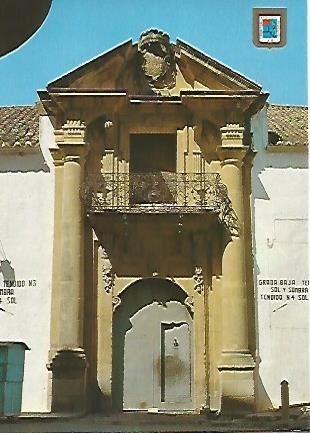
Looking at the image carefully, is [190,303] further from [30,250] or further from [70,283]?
[30,250]

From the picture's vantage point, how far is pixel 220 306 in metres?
5.37

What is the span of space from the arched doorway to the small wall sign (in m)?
1.88

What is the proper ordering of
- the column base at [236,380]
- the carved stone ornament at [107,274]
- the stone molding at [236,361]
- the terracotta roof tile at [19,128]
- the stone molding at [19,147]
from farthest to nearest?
1. the carved stone ornament at [107,274]
2. the stone molding at [19,147]
3. the terracotta roof tile at [19,128]
4. the stone molding at [236,361]
5. the column base at [236,380]

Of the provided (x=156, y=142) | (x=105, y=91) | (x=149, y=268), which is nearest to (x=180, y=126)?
(x=156, y=142)

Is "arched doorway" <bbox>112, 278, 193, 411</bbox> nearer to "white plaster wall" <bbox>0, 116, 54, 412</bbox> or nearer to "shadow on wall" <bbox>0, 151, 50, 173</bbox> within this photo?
"white plaster wall" <bbox>0, 116, 54, 412</bbox>

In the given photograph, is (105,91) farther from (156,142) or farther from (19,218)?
(19,218)

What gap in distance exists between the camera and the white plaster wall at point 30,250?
16.5ft

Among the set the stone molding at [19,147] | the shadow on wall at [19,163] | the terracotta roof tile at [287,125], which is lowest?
the shadow on wall at [19,163]

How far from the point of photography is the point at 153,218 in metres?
5.37

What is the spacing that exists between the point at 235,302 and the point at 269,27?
1962 mm

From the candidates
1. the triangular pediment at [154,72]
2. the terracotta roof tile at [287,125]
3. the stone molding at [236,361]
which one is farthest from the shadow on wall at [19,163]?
the stone molding at [236,361]

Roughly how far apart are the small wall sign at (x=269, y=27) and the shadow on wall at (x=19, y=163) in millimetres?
1823

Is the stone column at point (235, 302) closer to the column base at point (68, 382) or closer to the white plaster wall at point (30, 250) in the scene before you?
the column base at point (68, 382)

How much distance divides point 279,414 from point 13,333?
6.19 feet
